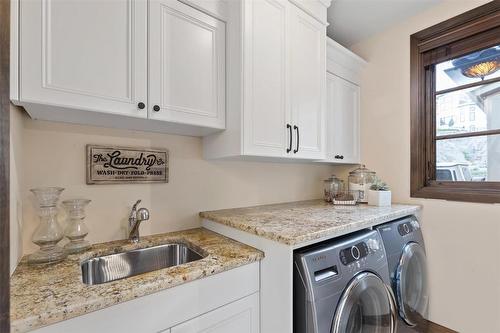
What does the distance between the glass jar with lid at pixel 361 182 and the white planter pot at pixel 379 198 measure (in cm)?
11

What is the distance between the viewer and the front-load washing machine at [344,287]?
3.13 ft

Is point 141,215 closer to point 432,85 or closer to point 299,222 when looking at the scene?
point 299,222

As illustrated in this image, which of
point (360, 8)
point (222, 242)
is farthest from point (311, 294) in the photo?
point (360, 8)

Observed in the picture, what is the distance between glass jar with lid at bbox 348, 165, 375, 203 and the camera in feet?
6.64

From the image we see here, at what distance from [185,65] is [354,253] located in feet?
4.14

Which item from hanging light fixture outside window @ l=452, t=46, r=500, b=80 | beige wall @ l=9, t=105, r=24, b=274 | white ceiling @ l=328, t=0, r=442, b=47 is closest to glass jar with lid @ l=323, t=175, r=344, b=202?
hanging light fixture outside window @ l=452, t=46, r=500, b=80

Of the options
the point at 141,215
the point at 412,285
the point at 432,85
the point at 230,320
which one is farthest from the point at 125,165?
the point at 432,85

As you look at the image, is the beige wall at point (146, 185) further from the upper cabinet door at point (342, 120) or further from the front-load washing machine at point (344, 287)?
the front-load washing machine at point (344, 287)

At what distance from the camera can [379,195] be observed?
6.04ft

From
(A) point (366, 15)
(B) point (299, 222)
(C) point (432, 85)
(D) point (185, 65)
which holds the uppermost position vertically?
(A) point (366, 15)

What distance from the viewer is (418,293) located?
1.69 metres

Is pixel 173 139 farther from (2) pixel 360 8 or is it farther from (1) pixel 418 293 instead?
(1) pixel 418 293

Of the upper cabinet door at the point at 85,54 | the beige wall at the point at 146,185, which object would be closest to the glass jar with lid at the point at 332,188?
the beige wall at the point at 146,185

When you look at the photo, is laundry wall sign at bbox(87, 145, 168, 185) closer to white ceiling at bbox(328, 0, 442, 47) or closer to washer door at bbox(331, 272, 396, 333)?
washer door at bbox(331, 272, 396, 333)
